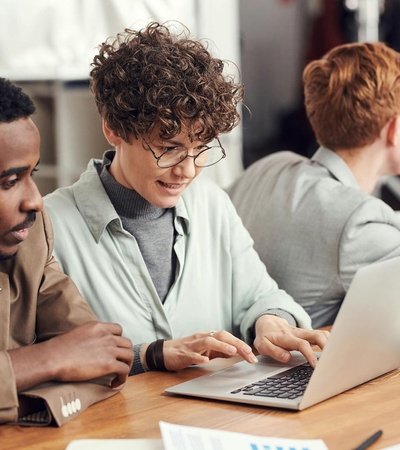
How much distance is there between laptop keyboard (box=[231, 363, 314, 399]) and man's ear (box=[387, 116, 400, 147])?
0.92 meters

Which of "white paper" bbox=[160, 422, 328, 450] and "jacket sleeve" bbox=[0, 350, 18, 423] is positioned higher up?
"jacket sleeve" bbox=[0, 350, 18, 423]

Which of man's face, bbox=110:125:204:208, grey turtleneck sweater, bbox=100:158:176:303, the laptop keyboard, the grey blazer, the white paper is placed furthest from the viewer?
the grey blazer

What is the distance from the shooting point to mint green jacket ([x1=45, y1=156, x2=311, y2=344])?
1.86 meters

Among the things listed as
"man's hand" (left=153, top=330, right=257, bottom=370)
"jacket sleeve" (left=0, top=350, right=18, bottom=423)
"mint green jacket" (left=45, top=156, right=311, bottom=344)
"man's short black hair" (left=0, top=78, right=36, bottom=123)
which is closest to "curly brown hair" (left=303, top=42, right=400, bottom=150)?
"mint green jacket" (left=45, top=156, right=311, bottom=344)

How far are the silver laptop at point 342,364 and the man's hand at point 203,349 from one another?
42 mm

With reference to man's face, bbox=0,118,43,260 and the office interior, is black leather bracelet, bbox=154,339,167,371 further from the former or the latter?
the office interior

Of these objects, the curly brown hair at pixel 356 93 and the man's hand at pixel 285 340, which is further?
the curly brown hair at pixel 356 93

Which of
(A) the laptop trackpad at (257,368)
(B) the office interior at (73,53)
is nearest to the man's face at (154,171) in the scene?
(A) the laptop trackpad at (257,368)

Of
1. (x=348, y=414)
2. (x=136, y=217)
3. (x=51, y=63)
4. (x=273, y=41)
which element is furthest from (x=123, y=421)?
(x=273, y=41)

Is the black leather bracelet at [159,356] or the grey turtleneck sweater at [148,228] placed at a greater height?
the grey turtleneck sweater at [148,228]

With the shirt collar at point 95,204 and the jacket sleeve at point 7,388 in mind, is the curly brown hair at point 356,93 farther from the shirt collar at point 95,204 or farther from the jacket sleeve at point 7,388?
the jacket sleeve at point 7,388

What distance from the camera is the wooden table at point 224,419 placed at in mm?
1370

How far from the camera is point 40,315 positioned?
1.59 meters

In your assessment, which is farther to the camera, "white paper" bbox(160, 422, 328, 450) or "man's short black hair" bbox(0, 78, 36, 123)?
"man's short black hair" bbox(0, 78, 36, 123)
